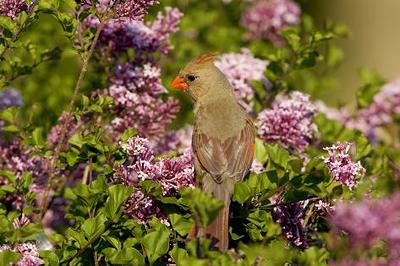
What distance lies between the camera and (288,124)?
5.16 meters

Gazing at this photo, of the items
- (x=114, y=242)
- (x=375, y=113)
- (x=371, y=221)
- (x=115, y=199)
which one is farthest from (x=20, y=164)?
(x=375, y=113)

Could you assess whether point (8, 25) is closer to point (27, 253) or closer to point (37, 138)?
point (37, 138)

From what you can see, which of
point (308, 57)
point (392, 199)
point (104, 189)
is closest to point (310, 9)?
point (308, 57)

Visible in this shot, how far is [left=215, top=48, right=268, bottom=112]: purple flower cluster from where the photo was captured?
5.84m

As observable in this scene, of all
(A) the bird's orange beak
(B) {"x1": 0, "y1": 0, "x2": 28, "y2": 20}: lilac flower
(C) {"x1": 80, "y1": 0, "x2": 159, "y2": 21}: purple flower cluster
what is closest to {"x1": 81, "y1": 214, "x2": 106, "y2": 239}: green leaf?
(C) {"x1": 80, "y1": 0, "x2": 159, "y2": 21}: purple flower cluster

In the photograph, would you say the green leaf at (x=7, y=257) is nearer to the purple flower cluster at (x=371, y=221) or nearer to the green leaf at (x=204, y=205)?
the green leaf at (x=204, y=205)

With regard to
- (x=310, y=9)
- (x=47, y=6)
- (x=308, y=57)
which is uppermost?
(x=47, y=6)

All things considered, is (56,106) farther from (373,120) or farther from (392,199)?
(392,199)

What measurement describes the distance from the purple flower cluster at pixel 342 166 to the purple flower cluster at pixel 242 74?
1.71 meters

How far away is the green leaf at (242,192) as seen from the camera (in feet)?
13.4

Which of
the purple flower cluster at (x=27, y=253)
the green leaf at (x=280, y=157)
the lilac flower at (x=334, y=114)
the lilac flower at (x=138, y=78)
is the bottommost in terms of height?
the lilac flower at (x=334, y=114)

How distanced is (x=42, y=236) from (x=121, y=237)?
0.77 meters

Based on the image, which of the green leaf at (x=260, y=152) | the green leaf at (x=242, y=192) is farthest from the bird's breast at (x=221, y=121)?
the green leaf at (x=242, y=192)

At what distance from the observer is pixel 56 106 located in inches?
255
